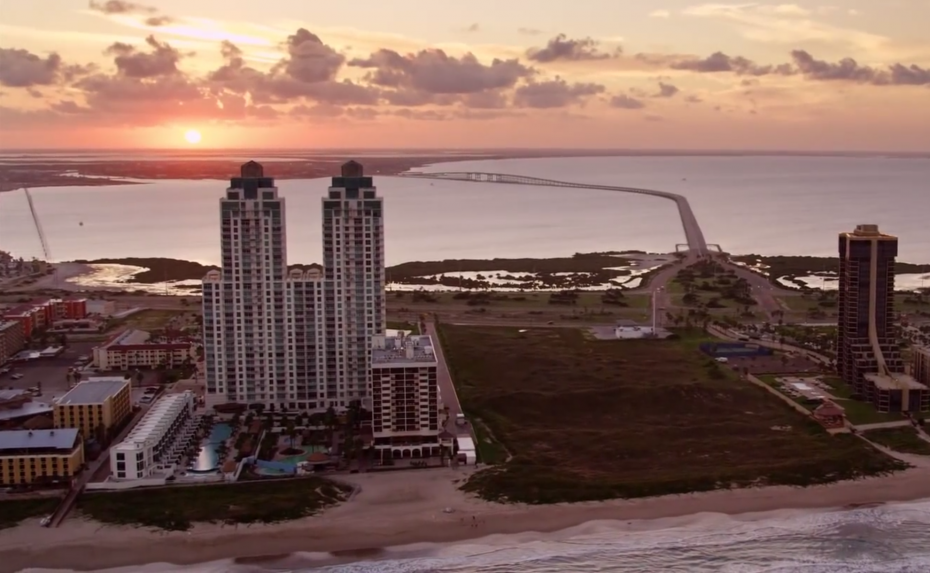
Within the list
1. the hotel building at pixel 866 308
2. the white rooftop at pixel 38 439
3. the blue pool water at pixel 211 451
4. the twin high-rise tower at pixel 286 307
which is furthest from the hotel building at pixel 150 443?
the hotel building at pixel 866 308

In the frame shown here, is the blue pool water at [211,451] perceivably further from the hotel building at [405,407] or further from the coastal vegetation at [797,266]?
the coastal vegetation at [797,266]

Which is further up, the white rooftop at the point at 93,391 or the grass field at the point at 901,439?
the white rooftop at the point at 93,391

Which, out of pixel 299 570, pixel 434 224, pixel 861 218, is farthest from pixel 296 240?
pixel 299 570

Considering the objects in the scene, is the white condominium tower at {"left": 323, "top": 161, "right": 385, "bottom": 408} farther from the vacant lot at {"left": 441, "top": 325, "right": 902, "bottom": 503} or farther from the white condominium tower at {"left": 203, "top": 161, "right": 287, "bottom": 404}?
the vacant lot at {"left": 441, "top": 325, "right": 902, "bottom": 503}

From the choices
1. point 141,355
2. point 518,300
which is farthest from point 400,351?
point 518,300

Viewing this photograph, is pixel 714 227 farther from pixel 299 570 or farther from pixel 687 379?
pixel 299 570

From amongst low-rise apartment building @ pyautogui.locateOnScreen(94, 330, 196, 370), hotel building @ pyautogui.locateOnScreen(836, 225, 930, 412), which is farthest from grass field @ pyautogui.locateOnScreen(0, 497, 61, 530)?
hotel building @ pyautogui.locateOnScreen(836, 225, 930, 412)
